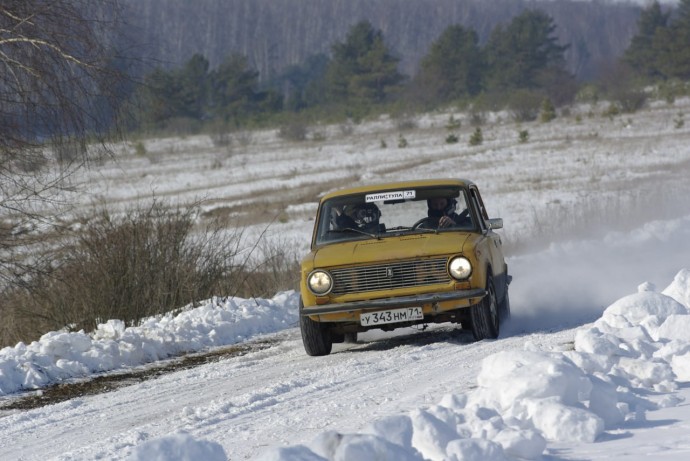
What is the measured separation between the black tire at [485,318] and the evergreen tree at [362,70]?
9176 centimetres

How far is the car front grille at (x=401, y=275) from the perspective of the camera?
438 inches

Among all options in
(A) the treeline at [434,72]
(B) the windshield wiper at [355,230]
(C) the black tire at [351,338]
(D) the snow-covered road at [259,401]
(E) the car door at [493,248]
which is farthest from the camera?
(A) the treeline at [434,72]

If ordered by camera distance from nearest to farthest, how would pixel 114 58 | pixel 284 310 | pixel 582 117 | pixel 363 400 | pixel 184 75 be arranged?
pixel 363 400 < pixel 114 58 < pixel 284 310 < pixel 582 117 < pixel 184 75

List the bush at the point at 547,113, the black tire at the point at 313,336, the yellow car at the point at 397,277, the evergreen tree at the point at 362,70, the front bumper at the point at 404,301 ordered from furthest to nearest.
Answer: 1. the evergreen tree at the point at 362,70
2. the bush at the point at 547,113
3. the black tire at the point at 313,336
4. the yellow car at the point at 397,277
5. the front bumper at the point at 404,301

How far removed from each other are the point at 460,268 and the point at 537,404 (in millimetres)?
5053

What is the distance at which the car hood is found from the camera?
1116 centimetres

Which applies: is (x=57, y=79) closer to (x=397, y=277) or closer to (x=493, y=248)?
(x=397, y=277)

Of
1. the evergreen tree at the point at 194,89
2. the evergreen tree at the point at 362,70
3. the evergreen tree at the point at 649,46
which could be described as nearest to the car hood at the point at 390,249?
the evergreen tree at the point at 194,89

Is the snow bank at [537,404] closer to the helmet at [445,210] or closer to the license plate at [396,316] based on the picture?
the license plate at [396,316]

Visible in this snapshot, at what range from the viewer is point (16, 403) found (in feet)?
31.6

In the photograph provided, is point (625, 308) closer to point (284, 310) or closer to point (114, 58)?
point (114, 58)

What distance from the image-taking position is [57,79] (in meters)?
10.7

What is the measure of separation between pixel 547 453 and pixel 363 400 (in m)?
2.55

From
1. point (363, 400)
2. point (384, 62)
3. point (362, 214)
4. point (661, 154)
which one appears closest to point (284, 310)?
point (362, 214)
